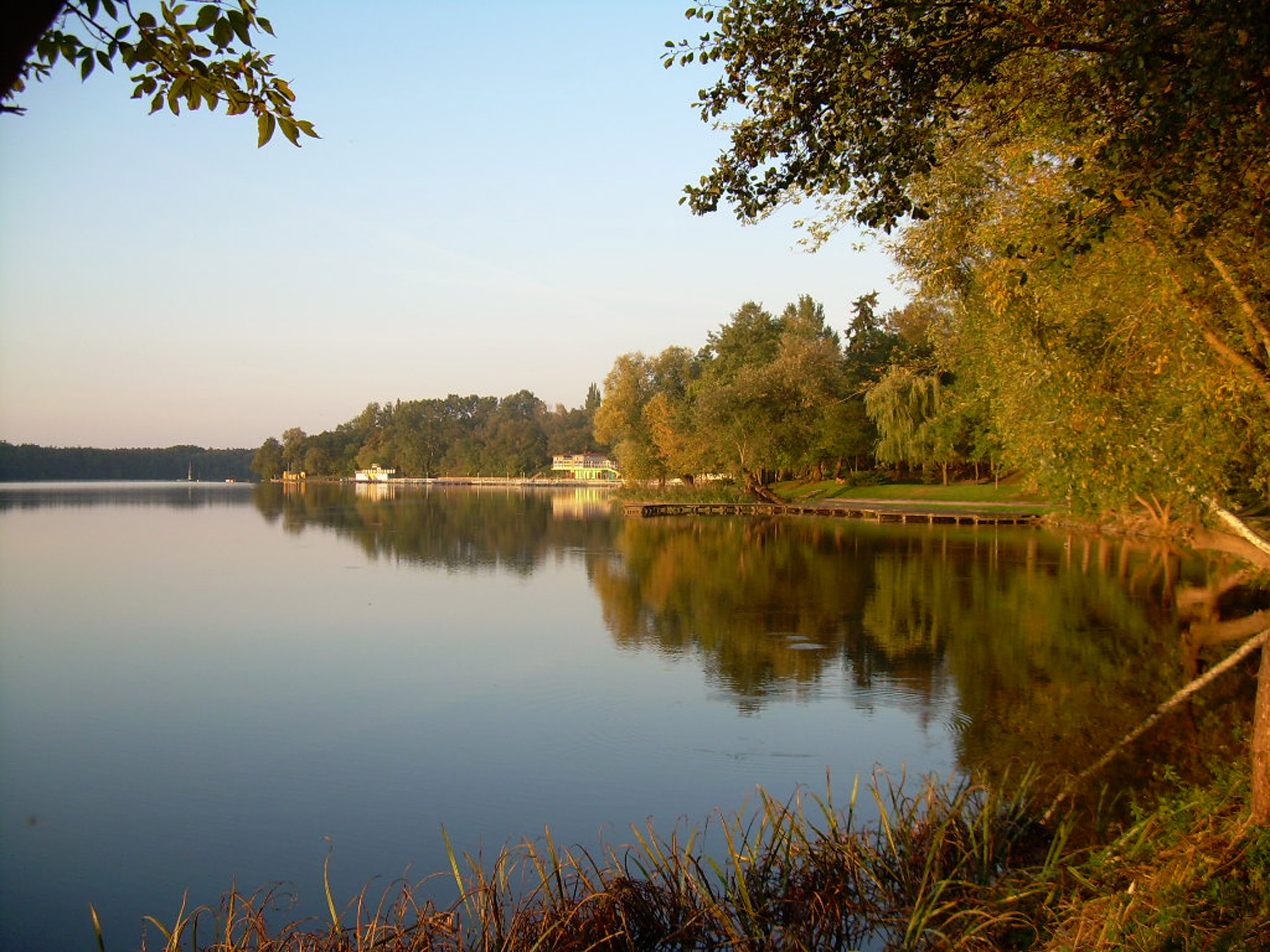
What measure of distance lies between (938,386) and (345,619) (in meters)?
33.8

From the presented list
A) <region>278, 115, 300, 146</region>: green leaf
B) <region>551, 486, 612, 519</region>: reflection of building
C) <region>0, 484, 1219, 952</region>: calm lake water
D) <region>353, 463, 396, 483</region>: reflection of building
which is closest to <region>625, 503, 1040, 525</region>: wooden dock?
<region>551, 486, 612, 519</region>: reflection of building

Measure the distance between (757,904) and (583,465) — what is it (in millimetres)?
146113

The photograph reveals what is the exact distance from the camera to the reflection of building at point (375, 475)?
16438cm

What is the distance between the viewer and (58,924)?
7262 mm

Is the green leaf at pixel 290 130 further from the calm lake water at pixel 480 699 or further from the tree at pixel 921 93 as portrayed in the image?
the calm lake water at pixel 480 699

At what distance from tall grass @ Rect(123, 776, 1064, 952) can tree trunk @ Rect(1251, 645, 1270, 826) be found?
1.18 metres

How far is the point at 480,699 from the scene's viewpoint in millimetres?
13836

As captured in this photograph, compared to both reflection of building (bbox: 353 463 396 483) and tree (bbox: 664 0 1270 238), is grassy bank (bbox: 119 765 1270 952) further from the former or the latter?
reflection of building (bbox: 353 463 396 483)

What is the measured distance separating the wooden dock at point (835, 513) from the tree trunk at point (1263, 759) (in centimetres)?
3597

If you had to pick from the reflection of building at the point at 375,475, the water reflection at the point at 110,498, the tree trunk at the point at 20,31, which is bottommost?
the water reflection at the point at 110,498

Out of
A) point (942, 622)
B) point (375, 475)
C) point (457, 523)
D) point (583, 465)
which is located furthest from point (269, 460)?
point (942, 622)

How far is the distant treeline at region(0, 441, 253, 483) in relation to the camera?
15050 cm

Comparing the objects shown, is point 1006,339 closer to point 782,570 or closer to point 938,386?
point 782,570


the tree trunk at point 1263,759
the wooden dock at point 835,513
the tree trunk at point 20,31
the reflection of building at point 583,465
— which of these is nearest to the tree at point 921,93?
the tree trunk at point 1263,759
